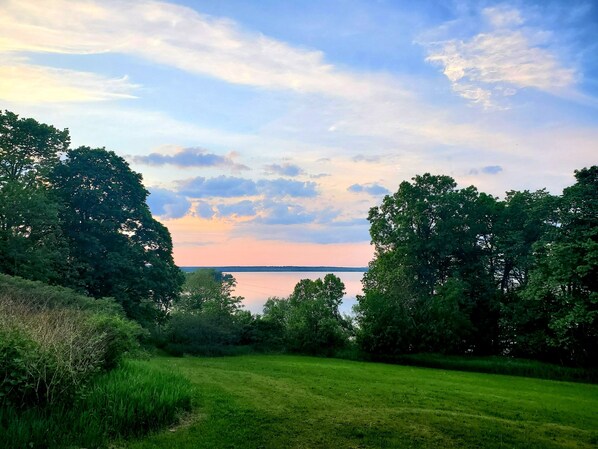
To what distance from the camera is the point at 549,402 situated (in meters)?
16.1

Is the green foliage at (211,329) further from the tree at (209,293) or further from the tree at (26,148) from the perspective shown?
the tree at (26,148)

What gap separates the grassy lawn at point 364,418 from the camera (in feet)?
32.7

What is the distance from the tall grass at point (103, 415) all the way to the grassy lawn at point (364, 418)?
577 millimetres

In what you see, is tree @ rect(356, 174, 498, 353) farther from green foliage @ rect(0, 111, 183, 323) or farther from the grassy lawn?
green foliage @ rect(0, 111, 183, 323)

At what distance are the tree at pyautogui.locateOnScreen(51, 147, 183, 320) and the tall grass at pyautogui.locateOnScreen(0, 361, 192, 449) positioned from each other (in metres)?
18.5

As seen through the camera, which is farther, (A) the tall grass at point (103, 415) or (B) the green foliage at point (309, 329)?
(B) the green foliage at point (309, 329)

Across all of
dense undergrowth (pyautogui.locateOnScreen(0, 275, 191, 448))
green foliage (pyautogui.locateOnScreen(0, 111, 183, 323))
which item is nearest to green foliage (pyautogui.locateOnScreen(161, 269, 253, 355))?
green foliage (pyautogui.locateOnScreen(0, 111, 183, 323))

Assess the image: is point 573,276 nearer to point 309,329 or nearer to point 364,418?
point 309,329

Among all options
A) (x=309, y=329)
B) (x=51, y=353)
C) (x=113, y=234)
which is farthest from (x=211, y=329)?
(x=51, y=353)

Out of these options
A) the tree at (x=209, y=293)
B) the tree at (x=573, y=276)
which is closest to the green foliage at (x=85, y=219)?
the tree at (x=209, y=293)

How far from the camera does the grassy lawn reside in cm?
996

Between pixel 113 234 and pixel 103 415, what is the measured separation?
22.2m

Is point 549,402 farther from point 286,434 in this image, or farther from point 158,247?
point 158,247

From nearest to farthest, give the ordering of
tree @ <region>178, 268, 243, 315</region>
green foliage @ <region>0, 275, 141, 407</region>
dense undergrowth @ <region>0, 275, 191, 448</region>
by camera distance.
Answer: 1. dense undergrowth @ <region>0, 275, 191, 448</region>
2. green foliage @ <region>0, 275, 141, 407</region>
3. tree @ <region>178, 268, 243, 315</region>
